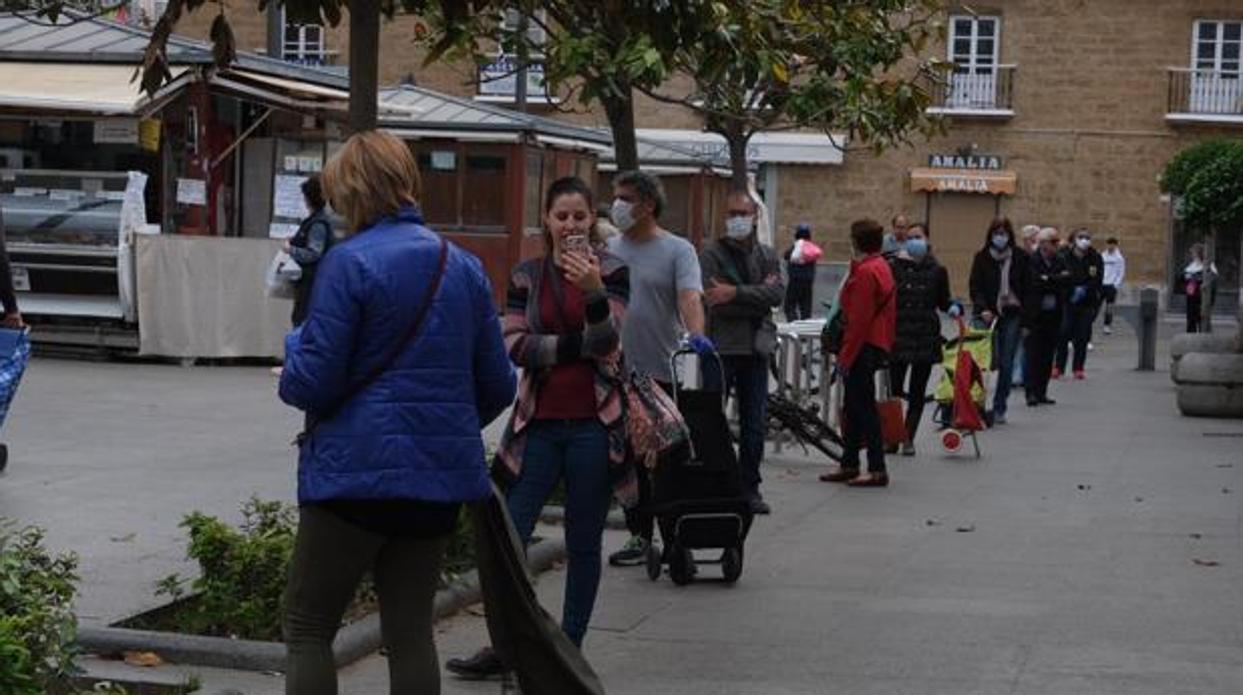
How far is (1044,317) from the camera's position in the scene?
21797 millimetres

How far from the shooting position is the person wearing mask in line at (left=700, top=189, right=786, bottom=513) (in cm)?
1221

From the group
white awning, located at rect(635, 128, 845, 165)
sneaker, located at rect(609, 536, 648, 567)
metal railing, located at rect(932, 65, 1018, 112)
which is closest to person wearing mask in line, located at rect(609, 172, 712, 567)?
sneaker, located at rect(609, 536, 648, 567)

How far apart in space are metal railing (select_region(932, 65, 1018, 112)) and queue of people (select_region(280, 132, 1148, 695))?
33147 millimetres

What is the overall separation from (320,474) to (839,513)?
759cm

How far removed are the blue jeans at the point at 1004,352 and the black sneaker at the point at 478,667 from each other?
41.7ft

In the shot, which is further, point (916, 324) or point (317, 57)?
point (317, 57)

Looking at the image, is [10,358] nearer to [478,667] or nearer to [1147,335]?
[478,667]

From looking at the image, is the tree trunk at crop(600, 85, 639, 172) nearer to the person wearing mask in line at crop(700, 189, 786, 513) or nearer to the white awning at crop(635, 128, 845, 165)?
the person wearing mask in line at crop(700, 189, 786, 513)

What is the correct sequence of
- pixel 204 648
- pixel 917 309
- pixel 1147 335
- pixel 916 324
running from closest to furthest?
pixel 204 648 < pixel 916 324 < pixel 917 309 < pixel 1147 335

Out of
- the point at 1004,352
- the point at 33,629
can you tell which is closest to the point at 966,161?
the point at 1004,352

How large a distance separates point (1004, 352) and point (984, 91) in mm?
25817

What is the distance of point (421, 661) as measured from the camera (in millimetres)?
5887

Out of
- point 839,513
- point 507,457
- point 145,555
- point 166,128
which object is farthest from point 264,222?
point 507,457

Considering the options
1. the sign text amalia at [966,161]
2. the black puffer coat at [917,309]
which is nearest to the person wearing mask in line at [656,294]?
the black puffer coat at [917,309]
